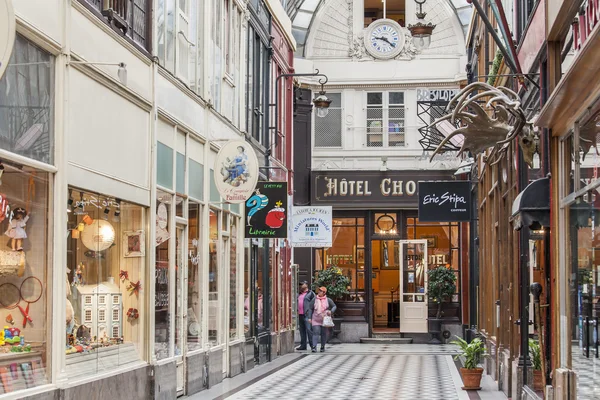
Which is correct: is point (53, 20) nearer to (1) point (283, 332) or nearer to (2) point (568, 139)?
(2) point (568, 139)

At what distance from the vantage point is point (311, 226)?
26109 millimetres

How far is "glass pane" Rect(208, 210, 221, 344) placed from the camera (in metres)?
17.0

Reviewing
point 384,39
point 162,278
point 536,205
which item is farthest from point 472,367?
point 384,39

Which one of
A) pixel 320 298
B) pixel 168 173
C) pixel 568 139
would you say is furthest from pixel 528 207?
pixel 320 298

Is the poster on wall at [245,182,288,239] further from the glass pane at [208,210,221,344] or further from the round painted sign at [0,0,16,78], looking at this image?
the round painted sign at [0,0,16,78]

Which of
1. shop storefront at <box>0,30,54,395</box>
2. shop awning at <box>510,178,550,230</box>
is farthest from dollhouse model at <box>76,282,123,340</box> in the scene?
shop awning at <box>510,178,550,230</box>

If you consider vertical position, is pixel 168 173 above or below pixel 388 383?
above

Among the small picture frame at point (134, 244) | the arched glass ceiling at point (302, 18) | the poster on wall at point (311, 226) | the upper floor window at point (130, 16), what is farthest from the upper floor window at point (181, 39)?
the arched glass ceiling at point (302, 18)

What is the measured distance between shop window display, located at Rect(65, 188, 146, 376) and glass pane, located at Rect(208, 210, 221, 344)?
389 centimetres

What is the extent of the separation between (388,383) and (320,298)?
9.03m

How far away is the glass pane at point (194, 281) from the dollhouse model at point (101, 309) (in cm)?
334

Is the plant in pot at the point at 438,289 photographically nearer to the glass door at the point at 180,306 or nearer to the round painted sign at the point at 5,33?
the glass door at the point at 180,306

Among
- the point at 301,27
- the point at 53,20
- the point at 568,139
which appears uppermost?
the point at 301,27

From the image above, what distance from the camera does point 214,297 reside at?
17297 mm
